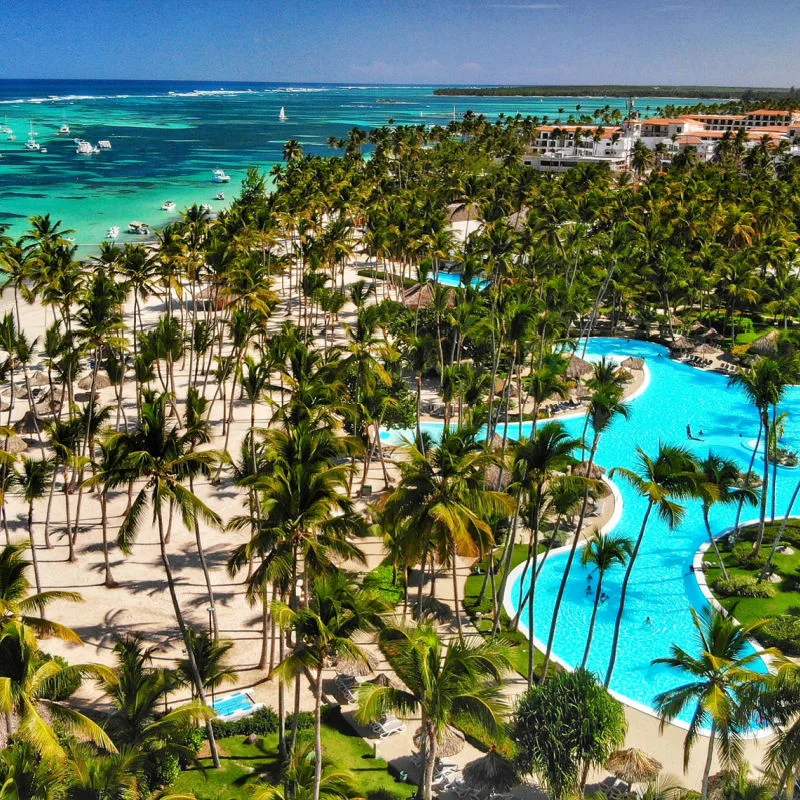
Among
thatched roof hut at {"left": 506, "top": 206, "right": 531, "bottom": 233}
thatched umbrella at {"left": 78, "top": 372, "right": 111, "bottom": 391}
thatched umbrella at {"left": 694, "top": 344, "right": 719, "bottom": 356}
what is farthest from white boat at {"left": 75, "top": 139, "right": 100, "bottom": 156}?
thatched umbrella at {"left": 694, "top": 344, "right": 719, "bottom": 356}

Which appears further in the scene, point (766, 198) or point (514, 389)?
point (766, 198)

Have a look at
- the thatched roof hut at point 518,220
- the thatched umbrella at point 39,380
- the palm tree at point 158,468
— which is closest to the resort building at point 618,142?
the thatched roof hut at point 518,220

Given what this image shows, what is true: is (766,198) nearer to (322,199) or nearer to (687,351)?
(687,351)

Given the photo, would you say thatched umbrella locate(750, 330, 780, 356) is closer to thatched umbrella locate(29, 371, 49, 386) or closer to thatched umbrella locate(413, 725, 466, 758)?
thatched umbrella locate(413, 725, 466, 758)

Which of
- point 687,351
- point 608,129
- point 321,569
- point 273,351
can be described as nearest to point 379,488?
point 273,351

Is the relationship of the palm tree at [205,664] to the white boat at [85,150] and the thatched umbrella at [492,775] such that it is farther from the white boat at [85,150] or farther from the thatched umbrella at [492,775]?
the white boat at [85,150]
